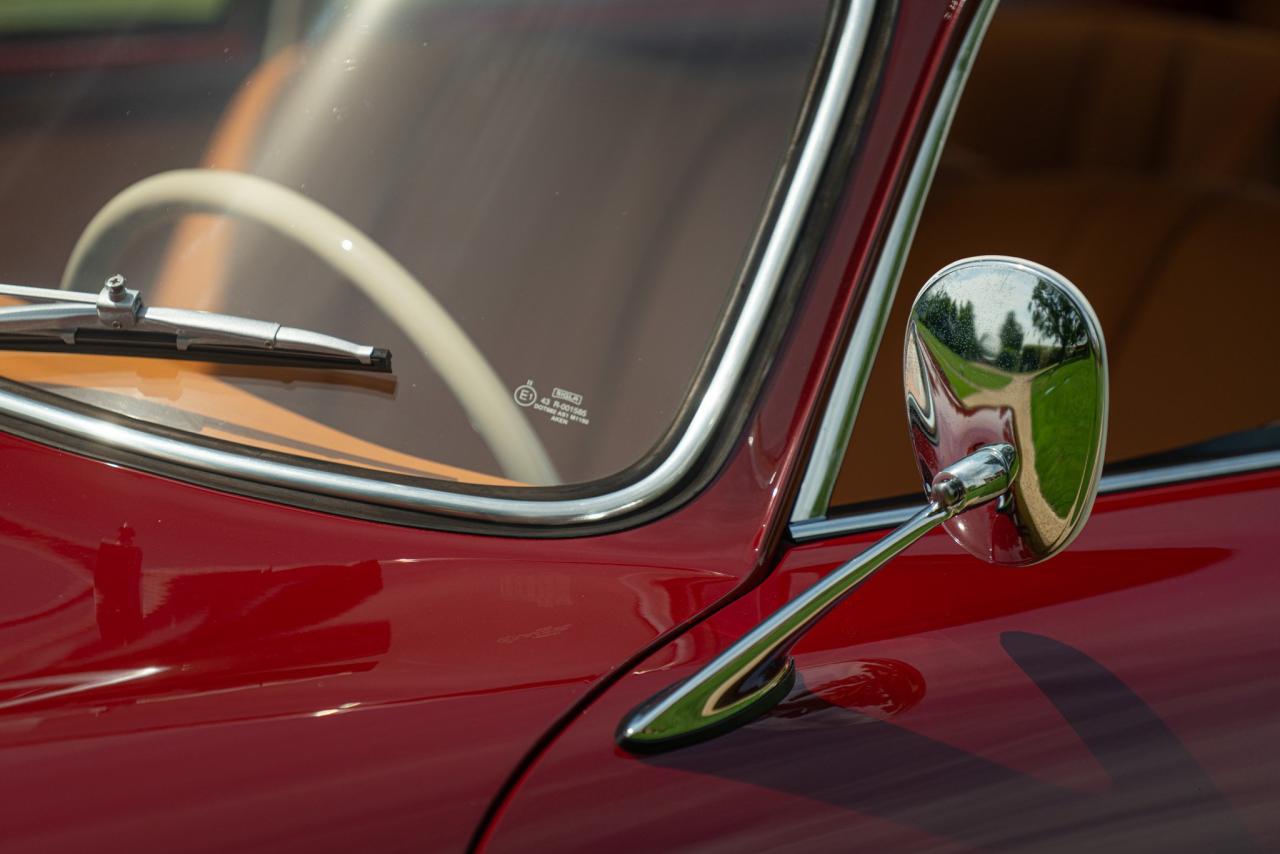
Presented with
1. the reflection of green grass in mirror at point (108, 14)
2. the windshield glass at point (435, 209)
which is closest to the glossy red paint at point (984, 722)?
the windshield glass at point (435, 209)

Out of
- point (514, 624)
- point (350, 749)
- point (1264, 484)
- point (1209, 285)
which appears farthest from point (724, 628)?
point (1209, 285)

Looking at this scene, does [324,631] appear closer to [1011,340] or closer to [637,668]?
[637,668]

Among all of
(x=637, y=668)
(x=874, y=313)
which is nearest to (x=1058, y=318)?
(x=874, y=313)

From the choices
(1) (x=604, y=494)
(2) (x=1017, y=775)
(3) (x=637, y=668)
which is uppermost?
(1) (x=604, y=494)

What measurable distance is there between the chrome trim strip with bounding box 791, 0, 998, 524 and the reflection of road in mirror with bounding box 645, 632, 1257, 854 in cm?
18

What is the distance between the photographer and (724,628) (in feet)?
3.43

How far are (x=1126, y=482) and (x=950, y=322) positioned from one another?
1.34 feet

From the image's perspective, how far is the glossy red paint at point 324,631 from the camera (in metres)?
0.89

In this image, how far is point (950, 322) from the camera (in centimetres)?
94

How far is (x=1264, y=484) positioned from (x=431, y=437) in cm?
72

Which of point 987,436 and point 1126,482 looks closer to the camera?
point 987,436

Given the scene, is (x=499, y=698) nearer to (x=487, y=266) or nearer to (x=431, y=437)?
(x=431, y=437)

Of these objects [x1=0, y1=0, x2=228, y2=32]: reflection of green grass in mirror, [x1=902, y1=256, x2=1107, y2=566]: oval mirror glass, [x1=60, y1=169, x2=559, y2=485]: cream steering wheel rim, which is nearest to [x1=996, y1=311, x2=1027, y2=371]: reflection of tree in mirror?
[x1=902, y1=256, x2=1107, y2=566]: oval mirror glass

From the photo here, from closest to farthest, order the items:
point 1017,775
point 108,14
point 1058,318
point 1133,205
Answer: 1. point 1058,318
2. point 1017,775
3. point 108,14
4. point 1133,205
